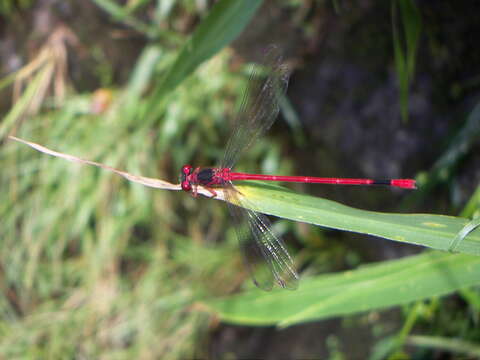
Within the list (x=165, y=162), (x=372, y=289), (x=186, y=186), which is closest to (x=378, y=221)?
(x=372, y=289)

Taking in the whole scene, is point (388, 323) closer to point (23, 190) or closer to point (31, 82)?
point (23, 190)

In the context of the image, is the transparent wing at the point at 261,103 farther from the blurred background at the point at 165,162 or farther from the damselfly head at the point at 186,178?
the blurred background at the point at 165,162

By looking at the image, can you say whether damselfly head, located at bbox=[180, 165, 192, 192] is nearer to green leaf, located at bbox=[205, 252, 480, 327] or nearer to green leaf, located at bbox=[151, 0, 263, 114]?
green leaf, located at bbox=[151, 0, 263, 114]

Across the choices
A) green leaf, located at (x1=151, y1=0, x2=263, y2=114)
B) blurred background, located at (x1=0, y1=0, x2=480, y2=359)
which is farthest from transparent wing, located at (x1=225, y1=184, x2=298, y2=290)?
blurred background, located at (x1=0, y1=0, x2=480, y2=359)

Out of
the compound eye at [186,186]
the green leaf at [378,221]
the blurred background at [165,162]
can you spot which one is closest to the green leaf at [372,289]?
the green leaf at [378,221]

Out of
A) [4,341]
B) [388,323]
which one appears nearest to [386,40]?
[388,323]

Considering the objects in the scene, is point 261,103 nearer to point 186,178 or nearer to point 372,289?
point 186,178
